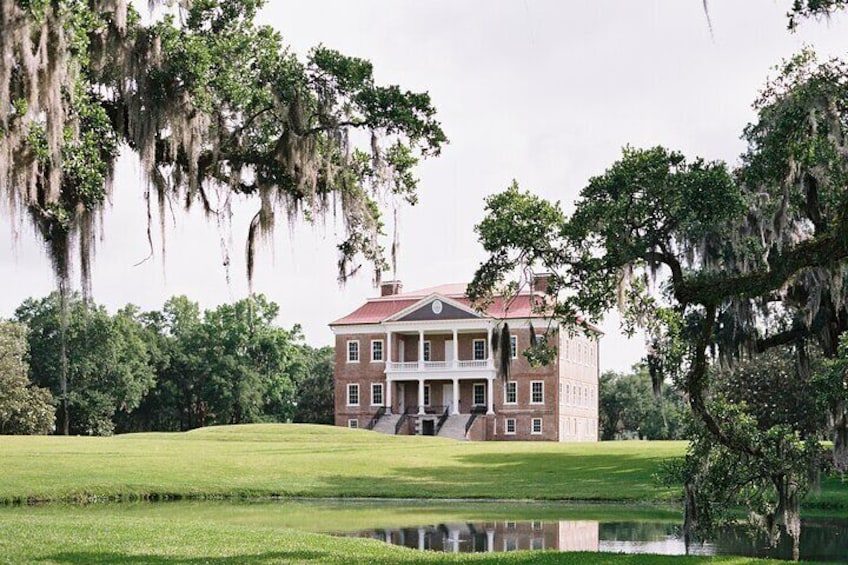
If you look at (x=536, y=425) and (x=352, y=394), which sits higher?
(x=352, y=394)

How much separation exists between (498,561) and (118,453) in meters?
24.7

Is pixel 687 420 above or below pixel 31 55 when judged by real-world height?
below

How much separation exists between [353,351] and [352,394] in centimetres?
265

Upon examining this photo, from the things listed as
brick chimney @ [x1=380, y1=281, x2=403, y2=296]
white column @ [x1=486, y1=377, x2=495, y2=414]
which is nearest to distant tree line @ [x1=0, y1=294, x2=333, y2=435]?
brick chimney @ [x1=380, y1=281, x2=403, y2=296]

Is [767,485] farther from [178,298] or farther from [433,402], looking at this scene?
[178,298]

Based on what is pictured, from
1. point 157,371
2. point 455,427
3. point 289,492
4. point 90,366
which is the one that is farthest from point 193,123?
point 157,371

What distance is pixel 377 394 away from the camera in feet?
215

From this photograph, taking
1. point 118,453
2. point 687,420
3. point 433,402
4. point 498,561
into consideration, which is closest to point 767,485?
point 687,420

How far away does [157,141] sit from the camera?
1488 cm

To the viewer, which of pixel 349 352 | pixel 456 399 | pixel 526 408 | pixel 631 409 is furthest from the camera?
pixel 631 409

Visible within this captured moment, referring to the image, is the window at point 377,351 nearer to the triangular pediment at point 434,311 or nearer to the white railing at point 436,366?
the white railing at point 436,366

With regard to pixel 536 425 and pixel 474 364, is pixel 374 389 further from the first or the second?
pixel 536 425

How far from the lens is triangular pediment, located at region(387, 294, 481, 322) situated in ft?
209

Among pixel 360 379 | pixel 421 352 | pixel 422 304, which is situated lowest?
pixel 360 379
